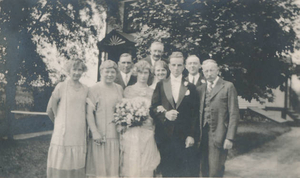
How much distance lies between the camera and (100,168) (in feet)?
10.2

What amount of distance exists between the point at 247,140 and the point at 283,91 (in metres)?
1.11

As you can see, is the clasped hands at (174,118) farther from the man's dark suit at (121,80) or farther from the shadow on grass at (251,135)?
the shadow on grass at (251,135)

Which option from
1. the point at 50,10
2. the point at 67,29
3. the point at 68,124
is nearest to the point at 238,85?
the point at 68,124

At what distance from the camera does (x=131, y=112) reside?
2939mm

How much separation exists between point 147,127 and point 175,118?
39cm

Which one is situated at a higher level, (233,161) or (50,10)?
(50,10)

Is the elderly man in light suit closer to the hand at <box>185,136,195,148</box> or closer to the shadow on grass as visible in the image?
the hand at <box>185,136,195,148</box>

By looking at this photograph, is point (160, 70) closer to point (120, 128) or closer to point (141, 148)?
point (120, 128)

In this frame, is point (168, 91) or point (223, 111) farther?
point (168, 91)

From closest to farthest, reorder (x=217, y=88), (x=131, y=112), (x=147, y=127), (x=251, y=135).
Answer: (x=131, y=112) → (x=217, y=88) → (x=147, y=127) → (x=251, y=135)

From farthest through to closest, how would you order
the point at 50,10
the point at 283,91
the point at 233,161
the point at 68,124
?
the point at 50,10, the point at 233,161, the point at 283,91, the point at 68,124

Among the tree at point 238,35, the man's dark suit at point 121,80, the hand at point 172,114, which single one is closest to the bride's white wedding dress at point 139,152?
the hand at point 172,114

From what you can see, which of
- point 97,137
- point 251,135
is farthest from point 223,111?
point 251,135

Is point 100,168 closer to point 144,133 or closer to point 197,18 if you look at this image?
point 144,133
